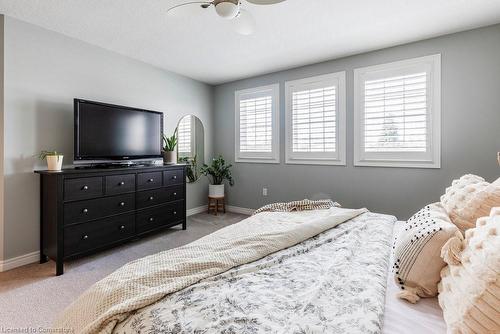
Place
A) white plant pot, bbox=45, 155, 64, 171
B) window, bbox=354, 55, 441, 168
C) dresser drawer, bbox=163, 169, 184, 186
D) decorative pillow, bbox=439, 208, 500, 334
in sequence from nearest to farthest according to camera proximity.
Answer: decorative pillow, bbox=439, 208, 500, 334 → white plant pot, bbox=45, 155, 64, 171 → window, bbox=354, 55, 441, 168 → dresser drawer, bbox=163, 169, 184, 186

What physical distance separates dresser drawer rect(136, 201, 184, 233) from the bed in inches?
87.5

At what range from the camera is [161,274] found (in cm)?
105

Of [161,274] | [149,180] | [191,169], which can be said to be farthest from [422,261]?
[191,169]

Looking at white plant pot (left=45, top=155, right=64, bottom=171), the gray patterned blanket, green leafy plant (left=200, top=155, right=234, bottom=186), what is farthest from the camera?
green leafy plant (left=200, top=155, right=234, bottom=186)

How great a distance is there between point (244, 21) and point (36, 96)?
7.74 feet

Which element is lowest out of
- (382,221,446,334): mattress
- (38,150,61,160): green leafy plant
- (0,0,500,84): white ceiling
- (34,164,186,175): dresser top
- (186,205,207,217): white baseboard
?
(186,205,207,217): white baseboard

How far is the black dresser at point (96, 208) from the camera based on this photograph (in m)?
2.48

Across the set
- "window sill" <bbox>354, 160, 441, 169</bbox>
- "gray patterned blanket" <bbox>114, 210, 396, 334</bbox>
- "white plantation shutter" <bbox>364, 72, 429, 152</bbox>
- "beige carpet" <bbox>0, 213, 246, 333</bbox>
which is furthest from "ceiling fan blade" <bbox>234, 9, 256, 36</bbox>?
"beige carpet" <bbox>0, 213, 246, 333</bbox>

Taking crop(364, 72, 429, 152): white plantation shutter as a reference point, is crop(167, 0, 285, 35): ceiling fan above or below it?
above

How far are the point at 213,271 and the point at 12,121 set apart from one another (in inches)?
110

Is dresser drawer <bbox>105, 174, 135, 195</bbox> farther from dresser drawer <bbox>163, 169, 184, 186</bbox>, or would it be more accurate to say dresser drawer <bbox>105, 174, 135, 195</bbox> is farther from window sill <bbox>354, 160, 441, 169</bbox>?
window sill <bbox>354, 160, 441, 169</bbox>

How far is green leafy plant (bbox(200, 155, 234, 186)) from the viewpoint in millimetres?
4738

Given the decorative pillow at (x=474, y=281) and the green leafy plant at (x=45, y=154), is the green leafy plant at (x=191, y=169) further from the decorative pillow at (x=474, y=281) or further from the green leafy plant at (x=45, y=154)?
the decorative pillow at (x=474, y=281)

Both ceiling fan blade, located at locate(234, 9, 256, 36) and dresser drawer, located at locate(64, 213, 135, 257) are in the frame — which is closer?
ceiling fan blade, located at locate(234, 9, 256, 36)
